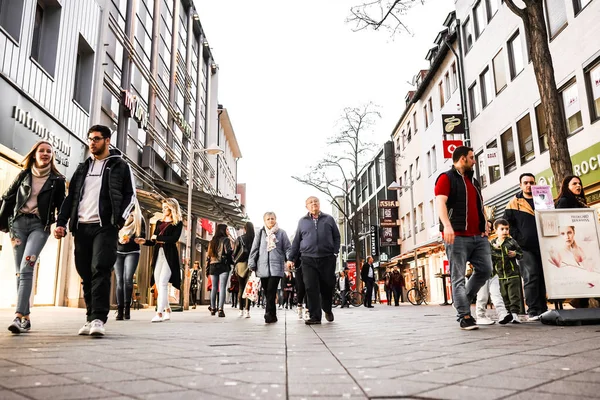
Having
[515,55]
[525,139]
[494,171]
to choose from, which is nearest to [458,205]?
[525,139]

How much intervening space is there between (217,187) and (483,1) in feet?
100

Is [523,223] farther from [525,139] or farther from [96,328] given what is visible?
[525,139]

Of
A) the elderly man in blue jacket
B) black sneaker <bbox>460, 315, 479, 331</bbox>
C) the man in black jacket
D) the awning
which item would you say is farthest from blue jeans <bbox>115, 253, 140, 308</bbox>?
the awning

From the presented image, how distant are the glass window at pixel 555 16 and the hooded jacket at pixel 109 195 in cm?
1514

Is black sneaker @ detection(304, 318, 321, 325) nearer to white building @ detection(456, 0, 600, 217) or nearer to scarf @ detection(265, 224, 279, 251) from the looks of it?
scarf @ detection(265, 224, 279, 251)

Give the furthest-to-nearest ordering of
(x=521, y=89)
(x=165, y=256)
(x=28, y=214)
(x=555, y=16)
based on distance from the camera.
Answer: (x=521, y=89) < (x=555, y=16) < (x=165, y=256) < (x=28, y=214)

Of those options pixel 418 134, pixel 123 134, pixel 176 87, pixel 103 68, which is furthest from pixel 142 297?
pixel 418 134

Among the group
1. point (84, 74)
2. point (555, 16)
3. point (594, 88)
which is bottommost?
point (594, 88)

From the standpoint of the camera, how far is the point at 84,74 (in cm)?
1686

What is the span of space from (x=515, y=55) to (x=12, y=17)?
16847mm

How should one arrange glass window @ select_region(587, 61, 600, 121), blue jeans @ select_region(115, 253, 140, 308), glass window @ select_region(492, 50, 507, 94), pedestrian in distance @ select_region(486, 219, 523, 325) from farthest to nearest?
glass window @ select_region(492, 50, 507, 94) → glass window @ select_region(587, 61, 600, 121) → blue jeans @ select_region(115, 253, 140, 308) → pedestrian in distance @ select_region(486, 219, 523, 325)

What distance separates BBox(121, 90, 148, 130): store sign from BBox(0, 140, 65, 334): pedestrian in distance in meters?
14.7

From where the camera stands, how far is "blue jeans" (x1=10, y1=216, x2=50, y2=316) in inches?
229

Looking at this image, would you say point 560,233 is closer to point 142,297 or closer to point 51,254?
point 51,254
